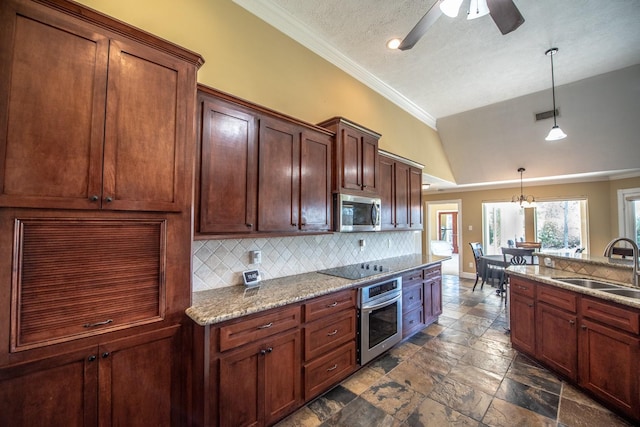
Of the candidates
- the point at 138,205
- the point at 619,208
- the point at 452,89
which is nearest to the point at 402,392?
the point at 138,205

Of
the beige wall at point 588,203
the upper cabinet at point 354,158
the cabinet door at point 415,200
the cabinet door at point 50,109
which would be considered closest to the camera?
the cabinet door at point 50,109

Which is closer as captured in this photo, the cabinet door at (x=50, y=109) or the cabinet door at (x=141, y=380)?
the cabinet door at (x=50, y=109)

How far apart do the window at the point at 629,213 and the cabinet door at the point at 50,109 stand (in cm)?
788

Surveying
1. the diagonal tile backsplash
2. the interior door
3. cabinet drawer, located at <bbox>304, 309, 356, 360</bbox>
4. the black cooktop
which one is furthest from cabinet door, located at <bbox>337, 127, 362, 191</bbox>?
the interior door

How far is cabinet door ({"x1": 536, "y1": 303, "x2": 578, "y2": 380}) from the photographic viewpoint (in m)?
2.32

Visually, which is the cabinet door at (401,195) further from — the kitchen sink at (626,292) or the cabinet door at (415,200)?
the kitchen sink at (626,292)

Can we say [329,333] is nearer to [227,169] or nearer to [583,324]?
[227,169]

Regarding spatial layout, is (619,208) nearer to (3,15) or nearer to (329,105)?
(329,105)

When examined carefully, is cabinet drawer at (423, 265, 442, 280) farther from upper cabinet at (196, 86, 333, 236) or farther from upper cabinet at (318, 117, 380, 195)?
→ upper cabinet at (196, 86, 333, 236)

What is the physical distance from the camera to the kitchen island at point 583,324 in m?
1.91

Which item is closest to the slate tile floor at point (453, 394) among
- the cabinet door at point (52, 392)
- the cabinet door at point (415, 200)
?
the cabinet door at point (52, 392)

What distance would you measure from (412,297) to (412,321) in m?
0.31

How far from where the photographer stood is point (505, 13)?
70.7 inches

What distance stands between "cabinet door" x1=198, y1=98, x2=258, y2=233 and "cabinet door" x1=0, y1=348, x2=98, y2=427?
36.0 inches
